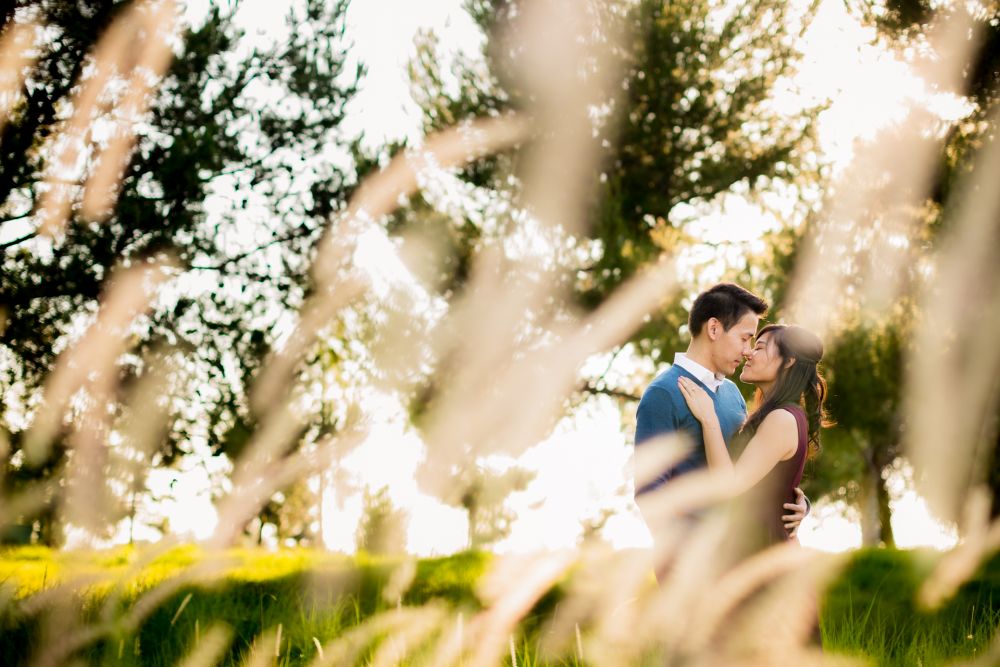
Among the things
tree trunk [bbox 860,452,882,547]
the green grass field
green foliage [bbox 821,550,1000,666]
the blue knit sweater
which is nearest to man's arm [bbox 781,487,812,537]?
the blue knit sweater

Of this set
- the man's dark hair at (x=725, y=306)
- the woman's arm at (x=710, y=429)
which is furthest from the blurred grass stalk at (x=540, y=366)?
the man's dark hair at (x=725, y=306)

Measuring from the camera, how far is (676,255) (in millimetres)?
14641

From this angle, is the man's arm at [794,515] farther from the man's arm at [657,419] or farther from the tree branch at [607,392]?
the tree branch at [607,392]

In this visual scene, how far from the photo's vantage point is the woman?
10.2 ft

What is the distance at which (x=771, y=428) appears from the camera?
3.14 m

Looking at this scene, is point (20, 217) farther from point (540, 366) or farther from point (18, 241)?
point (540, 366)

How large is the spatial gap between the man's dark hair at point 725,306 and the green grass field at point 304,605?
5.66ft

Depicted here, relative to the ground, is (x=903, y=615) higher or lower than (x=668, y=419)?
lower

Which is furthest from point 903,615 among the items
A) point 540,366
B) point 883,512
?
point 883,512

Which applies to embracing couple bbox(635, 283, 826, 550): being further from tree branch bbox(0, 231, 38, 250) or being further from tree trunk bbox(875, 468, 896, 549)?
tree trunk bbox(875, 468, 896, 549)

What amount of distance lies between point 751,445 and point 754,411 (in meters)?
0.27

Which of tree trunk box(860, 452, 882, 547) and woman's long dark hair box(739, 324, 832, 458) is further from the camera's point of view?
tree trunk box(860, 452, 882, 547)

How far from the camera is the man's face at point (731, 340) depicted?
134 inches

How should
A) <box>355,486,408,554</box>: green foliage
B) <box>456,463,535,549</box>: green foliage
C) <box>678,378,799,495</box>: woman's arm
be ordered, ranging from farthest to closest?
<box>456,463,535,549</box>: green foliage < <box>355,486,408,554</box>: green foliage < <box>678,378,799,495</box>: woman's arm
